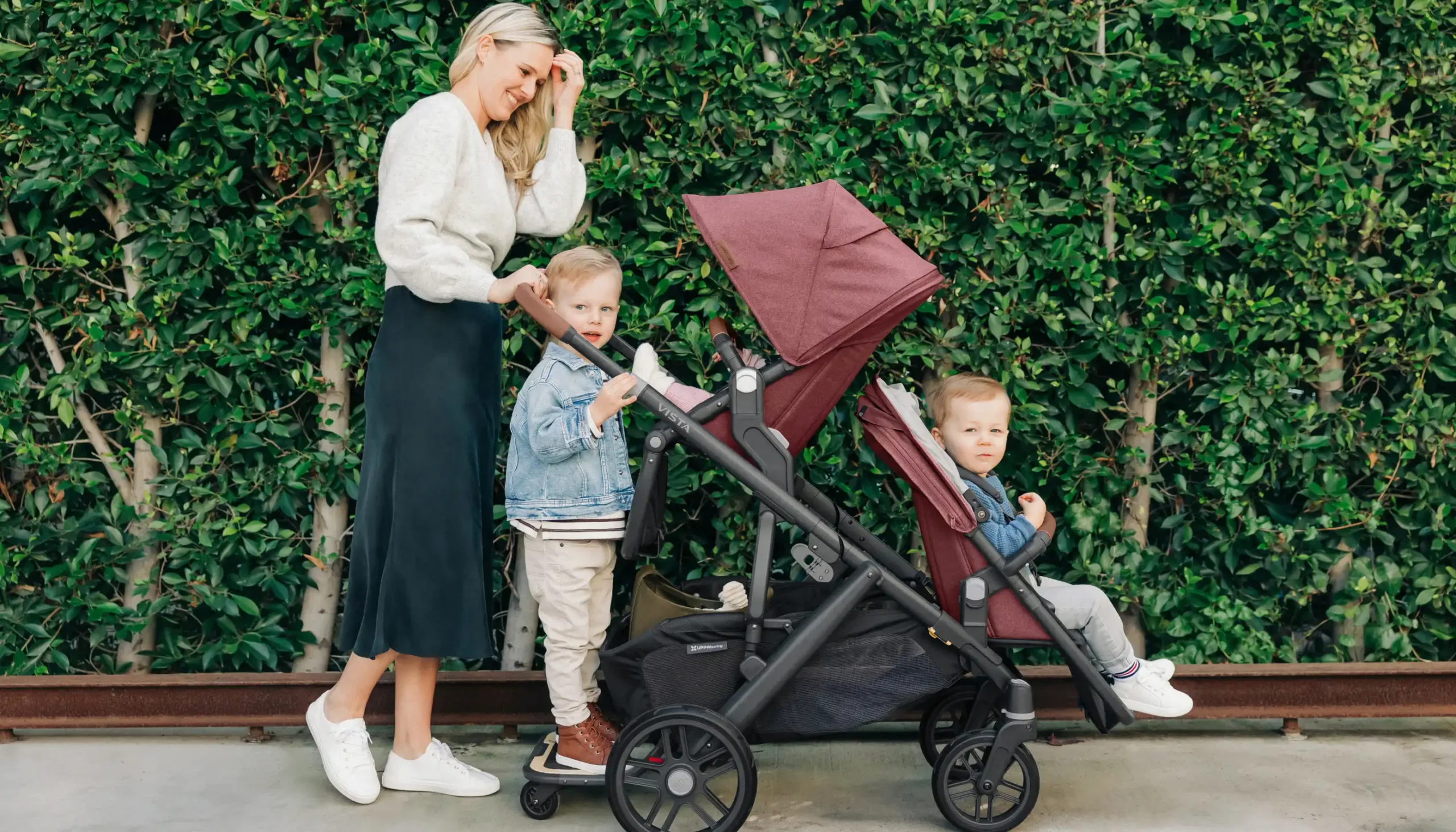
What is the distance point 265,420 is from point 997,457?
7.55 feet

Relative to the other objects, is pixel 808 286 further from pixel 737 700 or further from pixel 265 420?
pixel 265 420

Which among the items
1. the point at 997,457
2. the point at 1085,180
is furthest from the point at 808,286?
the point at 1085,180

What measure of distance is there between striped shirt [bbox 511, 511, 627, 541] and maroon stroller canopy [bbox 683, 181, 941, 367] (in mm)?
678

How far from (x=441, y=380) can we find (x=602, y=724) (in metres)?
1.02

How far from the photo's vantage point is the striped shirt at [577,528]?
138 inches

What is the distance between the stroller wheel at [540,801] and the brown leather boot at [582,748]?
0.08m

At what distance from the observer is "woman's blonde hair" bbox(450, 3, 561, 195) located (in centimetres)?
351

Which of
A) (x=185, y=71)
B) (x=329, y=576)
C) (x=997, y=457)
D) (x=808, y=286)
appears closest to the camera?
(x=808, y=286)

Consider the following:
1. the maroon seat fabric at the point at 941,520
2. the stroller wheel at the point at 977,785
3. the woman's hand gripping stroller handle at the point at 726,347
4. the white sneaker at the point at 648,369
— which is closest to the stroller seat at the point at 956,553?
the maroon seat fabric at the point at 941,520

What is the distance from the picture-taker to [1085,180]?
412cm

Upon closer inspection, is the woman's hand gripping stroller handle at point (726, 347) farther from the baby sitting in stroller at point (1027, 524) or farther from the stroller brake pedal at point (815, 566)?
the baby sitting in stroller at point (1027, 524)

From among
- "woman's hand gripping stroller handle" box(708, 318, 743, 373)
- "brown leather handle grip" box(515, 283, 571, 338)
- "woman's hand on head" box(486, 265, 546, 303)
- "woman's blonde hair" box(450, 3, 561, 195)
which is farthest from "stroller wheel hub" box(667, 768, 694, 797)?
"woman's blonde hair" box(450, 3, 561, 195)

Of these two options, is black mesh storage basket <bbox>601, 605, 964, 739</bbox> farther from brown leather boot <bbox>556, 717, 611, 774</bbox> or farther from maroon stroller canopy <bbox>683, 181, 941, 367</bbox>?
maroon stroller canopy <bbox>683, 181, 941, 367</bbox>

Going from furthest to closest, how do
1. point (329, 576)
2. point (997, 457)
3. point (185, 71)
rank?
point (329, 576) → point (185, 71) → point (997, 457)
